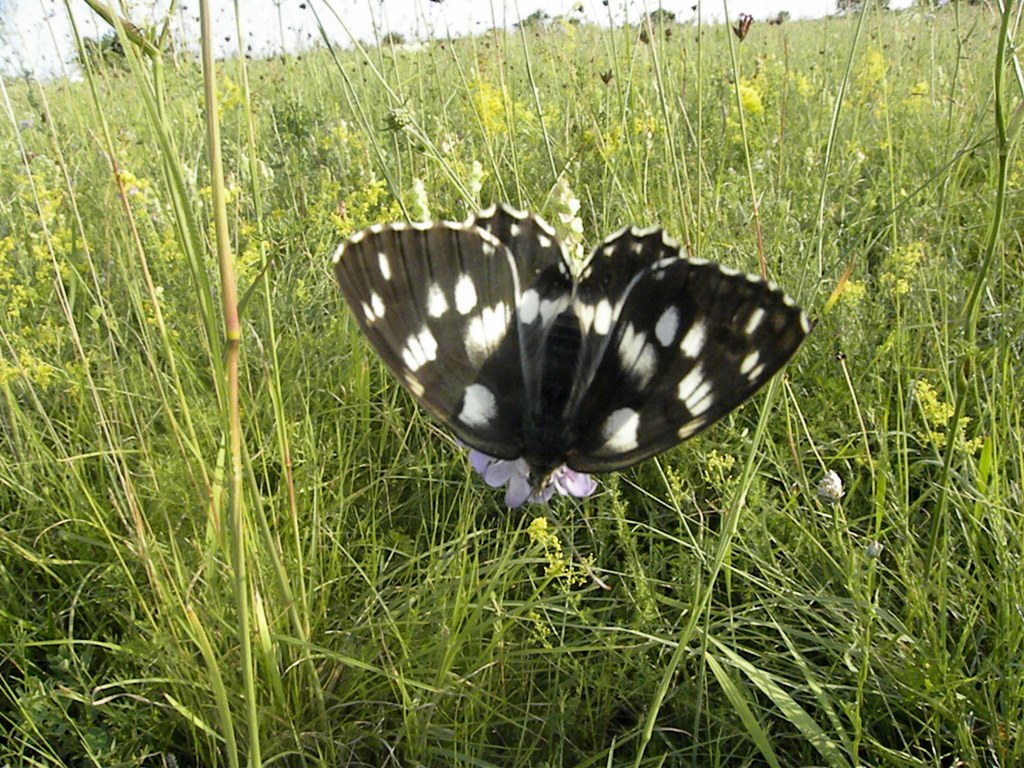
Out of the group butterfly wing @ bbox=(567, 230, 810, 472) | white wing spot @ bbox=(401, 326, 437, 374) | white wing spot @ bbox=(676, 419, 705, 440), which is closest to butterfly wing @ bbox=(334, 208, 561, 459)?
white wing spot @ bbox=(401, 326, 437, 374)

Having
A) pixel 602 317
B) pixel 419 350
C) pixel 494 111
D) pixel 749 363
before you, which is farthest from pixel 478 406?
pixel 494 111

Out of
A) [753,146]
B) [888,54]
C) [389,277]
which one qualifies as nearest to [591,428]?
[389,277]

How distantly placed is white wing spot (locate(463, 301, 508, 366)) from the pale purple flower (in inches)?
5.3

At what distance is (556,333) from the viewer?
108 centimetres

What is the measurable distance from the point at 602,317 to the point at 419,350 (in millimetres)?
262

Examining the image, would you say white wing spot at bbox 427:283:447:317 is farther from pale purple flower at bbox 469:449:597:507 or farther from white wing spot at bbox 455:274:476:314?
pale purple flower at bbox 469:449:597:507

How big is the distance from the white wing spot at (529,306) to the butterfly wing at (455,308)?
10 mm

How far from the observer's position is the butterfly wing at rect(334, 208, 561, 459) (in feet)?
3.13

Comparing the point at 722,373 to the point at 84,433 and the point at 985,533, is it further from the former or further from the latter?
the point at 84,433

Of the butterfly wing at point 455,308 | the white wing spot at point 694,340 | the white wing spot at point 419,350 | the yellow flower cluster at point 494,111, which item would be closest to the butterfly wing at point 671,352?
the white wing spot at point 694,340

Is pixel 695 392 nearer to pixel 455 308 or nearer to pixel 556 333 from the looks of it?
pixel 556 333

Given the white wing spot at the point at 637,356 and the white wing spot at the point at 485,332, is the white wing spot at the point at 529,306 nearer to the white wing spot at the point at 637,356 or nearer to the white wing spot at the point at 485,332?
the white wing spot at the point at 485,332

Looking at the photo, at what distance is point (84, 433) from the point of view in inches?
68.5

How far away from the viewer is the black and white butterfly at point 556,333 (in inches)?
36.7
